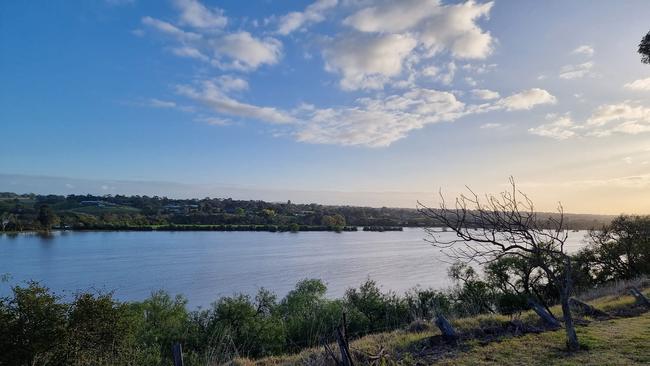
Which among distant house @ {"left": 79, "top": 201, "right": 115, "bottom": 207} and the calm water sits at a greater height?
distant house @ {"left": 79, "top": 201, "right": 115, "bottom": 207}

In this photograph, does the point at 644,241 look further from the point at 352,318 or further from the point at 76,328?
the point at 76,328

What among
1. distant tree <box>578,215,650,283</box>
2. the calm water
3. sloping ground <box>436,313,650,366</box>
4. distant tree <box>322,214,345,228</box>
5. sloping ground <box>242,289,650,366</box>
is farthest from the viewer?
distant tree <box>322,214,345,228</box>

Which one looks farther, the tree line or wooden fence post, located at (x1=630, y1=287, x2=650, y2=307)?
the tree line

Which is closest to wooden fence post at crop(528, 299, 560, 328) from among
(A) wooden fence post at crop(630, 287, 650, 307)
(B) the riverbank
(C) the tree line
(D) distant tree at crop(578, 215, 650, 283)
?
(C) the tree line

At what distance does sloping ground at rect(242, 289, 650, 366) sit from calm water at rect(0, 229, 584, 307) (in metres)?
27.3

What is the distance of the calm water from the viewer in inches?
1566

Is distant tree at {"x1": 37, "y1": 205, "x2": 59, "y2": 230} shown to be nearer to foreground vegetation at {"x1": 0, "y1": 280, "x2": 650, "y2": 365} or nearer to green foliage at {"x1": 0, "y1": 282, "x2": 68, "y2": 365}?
foreground vegetation at {"x1": 0, "y1": 280, "x2": 650, "y2": 365}

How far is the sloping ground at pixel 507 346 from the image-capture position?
21.6 ft

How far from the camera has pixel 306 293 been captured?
30406mm

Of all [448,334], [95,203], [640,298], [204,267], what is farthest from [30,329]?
[95,203]

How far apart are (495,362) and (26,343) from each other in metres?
15.3

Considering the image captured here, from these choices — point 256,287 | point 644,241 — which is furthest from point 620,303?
point 256,287

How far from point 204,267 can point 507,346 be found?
48.2 metres

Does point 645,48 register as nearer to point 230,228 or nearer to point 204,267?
point 204,267
